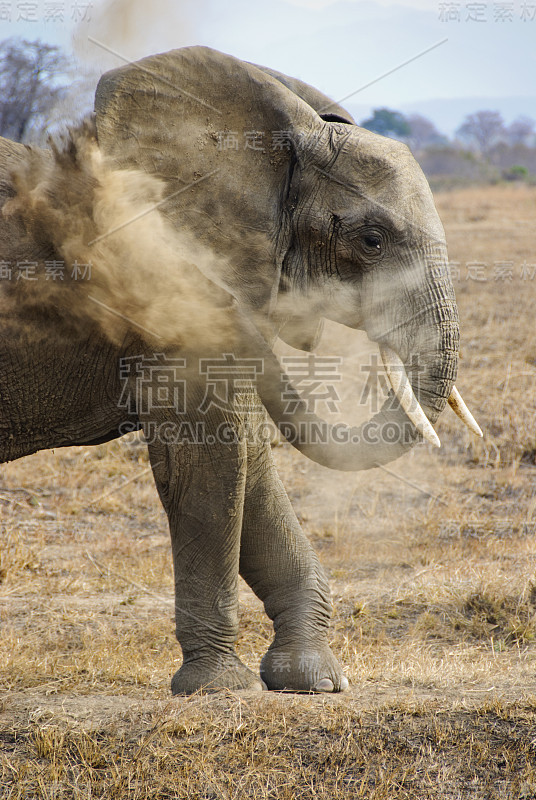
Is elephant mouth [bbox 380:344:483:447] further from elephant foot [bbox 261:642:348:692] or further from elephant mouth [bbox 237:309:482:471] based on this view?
elephant foot [bbox 261:642:348:692]

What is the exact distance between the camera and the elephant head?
3529mm

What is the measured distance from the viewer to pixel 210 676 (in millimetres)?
3885

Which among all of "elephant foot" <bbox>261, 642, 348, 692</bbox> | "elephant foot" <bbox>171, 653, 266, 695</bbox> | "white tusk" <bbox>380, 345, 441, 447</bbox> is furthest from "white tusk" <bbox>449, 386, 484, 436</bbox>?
"elephant foot" <bbox>171, 653, 266, 695</bbox>

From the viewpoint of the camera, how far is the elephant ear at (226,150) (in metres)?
3.59

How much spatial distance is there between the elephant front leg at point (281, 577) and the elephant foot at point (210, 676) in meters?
0.22

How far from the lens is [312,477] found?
722 cm

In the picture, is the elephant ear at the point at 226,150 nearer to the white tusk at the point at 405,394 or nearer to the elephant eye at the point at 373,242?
the elephant eye at the point at 373,242

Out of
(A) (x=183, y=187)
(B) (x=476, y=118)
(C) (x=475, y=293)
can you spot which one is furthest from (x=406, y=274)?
(B) (x=476, y=118)

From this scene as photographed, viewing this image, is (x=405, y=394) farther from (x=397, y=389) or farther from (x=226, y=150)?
(x=226, y=150)

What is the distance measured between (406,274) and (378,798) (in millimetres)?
1744

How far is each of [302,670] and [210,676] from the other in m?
0.39

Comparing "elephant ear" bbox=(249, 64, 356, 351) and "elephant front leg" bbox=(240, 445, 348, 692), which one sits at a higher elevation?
"elephant ear" bbox=(249, 64, 356, 351)

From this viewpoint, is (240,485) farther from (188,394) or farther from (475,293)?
(475,293)

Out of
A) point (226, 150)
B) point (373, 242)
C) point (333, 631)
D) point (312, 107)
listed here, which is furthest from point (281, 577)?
point (312, 107)
